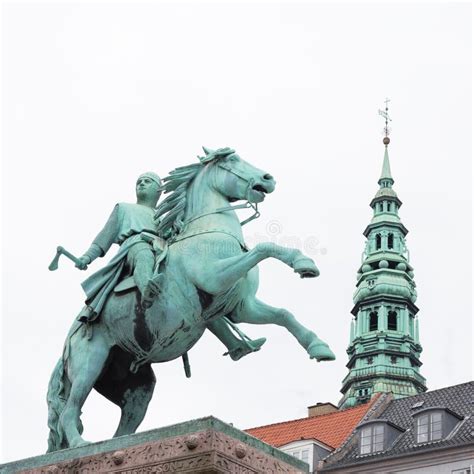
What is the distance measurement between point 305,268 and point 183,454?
2026 mm

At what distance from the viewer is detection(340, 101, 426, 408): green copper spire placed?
77750mm

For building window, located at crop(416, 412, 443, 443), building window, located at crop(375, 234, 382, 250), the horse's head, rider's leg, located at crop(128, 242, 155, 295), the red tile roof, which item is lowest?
rider's leg, located at crop(128, 242, 155, 295)

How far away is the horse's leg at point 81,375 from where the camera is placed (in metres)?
12.0

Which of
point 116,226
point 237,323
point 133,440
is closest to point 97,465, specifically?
point 133,440

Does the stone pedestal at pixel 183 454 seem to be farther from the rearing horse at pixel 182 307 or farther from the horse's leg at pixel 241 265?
the horse's leg at pixel 241 265

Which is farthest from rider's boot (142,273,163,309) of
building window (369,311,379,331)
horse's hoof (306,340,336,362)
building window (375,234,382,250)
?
building window (375,234,382,250)

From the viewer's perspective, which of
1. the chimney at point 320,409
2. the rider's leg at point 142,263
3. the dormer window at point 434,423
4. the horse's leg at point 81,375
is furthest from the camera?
the chimney at point 320,409

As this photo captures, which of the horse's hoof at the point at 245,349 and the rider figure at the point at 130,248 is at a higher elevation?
the rider figure at the point at 130,248

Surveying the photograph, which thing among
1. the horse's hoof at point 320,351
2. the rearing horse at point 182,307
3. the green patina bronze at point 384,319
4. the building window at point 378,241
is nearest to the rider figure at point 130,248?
the rearing horse at point 182,307

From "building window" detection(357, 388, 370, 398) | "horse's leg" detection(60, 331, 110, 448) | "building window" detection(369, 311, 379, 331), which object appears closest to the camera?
"horse's leg" detection(60, 331, 110, 448)

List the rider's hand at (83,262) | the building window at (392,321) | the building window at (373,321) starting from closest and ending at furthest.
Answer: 1. the rider's hand at (83,262)
2. the building window at (392,321)
3. the building window at (373,321)

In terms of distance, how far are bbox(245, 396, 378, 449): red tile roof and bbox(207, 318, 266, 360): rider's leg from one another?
36425 mm

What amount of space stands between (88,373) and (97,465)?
4.23 ft

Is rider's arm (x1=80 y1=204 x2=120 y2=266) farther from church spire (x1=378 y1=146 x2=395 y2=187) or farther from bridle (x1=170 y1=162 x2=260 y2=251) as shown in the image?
church spire (x1=378 y1=146 x2=395 y2=187)
